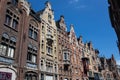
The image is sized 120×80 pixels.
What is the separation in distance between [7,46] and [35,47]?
6.82 metres

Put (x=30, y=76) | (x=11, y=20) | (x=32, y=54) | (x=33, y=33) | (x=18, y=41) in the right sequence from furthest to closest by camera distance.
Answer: (x=33, y=33), (x=32, y=54), (x=30, y=76), (x=18, y=41), (x=11, y=20)

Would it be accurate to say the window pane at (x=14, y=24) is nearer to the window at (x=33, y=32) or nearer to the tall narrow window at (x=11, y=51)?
the window at (x=33, y=32)

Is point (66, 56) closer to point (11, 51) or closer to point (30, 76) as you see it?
point (30, 76)

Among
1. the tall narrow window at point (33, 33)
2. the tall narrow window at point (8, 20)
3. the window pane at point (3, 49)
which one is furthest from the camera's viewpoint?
the tall narrow window at point (33, 33)

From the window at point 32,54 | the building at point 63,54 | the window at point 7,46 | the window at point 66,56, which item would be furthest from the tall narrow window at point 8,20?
the window at point 66,56

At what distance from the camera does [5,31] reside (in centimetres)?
2230

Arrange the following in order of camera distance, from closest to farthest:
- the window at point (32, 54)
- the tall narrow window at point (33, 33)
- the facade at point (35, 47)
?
the facade at point (35, 47) < the window at point (32, 54) < the tall narrow window at point (33, 33)

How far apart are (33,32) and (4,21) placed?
7.33 metres

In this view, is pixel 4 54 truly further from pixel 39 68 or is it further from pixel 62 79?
pixel 62 79

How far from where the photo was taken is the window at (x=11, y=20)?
77.3ft

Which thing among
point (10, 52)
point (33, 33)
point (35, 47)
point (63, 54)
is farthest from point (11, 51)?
point (63, 54)

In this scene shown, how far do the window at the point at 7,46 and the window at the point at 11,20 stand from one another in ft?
6.93

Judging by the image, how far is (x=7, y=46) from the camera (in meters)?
22.2

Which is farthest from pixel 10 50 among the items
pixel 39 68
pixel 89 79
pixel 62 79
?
pixel 89 79
